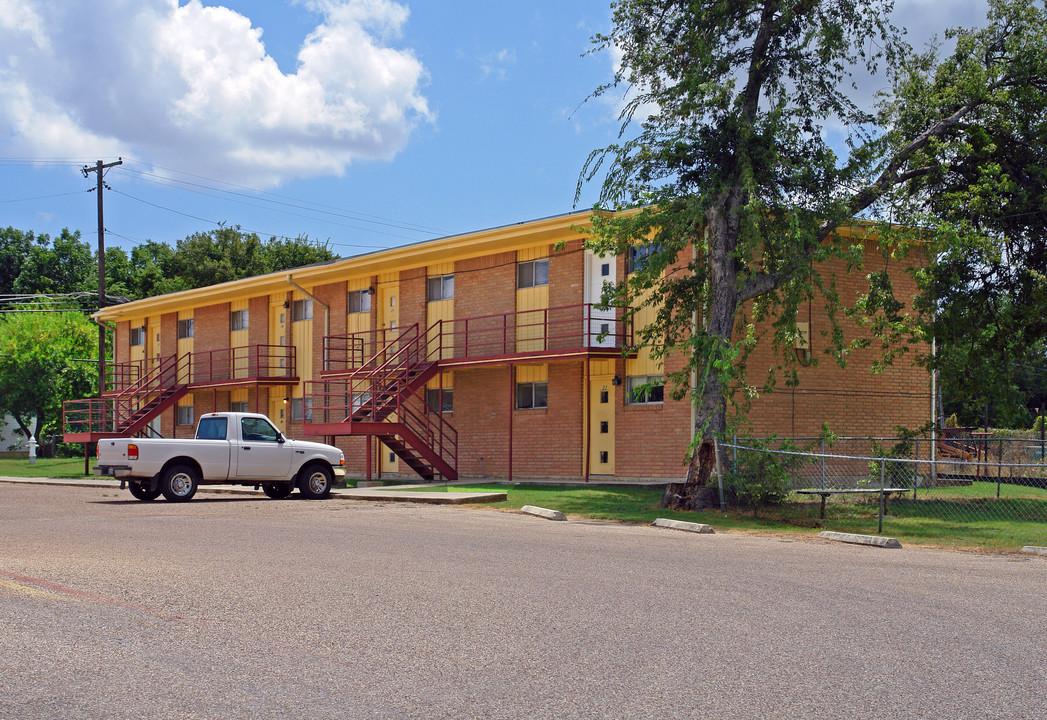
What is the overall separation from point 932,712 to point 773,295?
15.0 m

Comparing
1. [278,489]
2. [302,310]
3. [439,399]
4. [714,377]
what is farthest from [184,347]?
[714,377]

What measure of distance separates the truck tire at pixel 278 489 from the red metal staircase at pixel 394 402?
3903 mm

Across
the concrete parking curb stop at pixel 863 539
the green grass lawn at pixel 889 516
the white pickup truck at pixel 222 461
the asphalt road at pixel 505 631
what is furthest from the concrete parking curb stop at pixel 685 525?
the white pickup truck at pixel 222 461

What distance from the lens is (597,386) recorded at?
88.3 feet

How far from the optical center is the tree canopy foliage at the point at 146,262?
72.4 meters

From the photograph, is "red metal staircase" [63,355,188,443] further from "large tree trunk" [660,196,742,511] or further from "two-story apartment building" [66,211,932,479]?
"large tree trunk" [660,196,742,511]

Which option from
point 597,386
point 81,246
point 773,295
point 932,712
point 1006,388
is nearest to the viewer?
point 932,712

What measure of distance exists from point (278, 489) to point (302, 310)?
14.6 metres

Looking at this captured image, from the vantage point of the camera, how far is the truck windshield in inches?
851

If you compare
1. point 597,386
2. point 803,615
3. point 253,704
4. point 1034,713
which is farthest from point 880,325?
point 253,704

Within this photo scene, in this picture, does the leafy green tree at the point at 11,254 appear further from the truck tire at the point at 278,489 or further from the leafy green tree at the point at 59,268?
the truck tire at the point at 278,489

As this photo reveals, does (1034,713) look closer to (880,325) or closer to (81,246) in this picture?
(880,325)

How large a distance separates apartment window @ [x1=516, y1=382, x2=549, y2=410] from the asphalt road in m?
15.3

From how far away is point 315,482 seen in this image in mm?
22422
